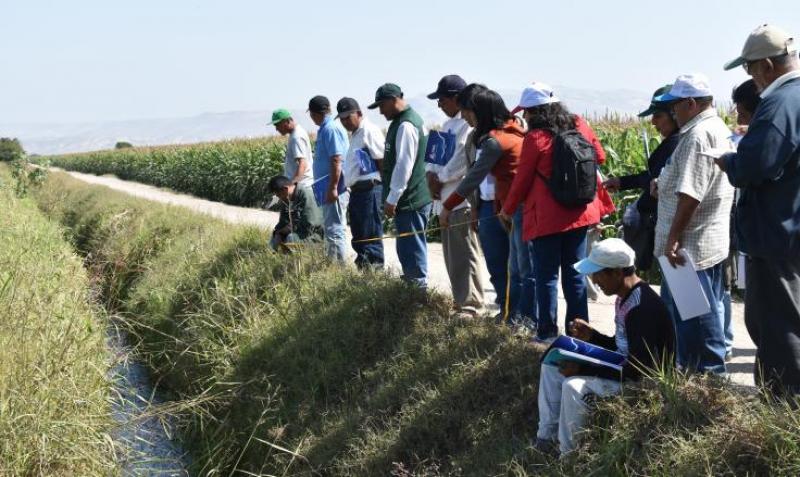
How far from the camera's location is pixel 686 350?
16.0ft

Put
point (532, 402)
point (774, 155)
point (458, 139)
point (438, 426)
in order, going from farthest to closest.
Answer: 1. point (458, 139)
2. point (438, 426)
3. point (532, 402)
4. point (774, 155)

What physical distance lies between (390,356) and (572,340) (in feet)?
7.39

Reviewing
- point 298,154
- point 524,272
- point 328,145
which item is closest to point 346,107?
point 328,145

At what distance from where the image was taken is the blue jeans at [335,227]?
813cm

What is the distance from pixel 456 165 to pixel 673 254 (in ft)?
7.44

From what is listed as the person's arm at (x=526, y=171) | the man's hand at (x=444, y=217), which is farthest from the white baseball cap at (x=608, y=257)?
the man's hand at (x=444, y=217)

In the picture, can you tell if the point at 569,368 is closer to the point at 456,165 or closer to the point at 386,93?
the point at 456,165

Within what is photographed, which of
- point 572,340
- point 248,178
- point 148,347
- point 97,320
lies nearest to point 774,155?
point 572,340

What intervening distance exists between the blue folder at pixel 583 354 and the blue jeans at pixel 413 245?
2.84 meters

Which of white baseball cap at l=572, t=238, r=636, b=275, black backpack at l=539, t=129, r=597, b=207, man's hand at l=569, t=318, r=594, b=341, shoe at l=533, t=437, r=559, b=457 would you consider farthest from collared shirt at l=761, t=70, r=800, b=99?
shoe at l=533, t=437, r=559, b=457

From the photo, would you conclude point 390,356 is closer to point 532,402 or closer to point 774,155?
point 532,402

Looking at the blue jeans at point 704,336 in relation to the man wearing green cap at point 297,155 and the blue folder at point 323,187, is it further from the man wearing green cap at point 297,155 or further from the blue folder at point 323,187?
the man wearing green cap at point 297,155

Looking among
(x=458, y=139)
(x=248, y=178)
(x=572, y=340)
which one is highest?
(x=458, y=139)

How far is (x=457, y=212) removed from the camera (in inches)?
265
